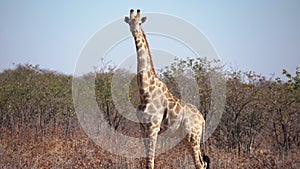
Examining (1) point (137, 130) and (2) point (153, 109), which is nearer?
(2) point (153, 109)

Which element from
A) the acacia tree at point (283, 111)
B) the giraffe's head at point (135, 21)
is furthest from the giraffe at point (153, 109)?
the acacia tree at point (283, 111)

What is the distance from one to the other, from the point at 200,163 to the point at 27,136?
688 centimetres

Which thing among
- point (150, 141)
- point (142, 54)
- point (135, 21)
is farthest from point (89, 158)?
point (135, 21)

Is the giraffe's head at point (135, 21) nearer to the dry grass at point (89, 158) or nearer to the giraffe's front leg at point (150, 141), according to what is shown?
the giraffe's front leg at point (150, 141)

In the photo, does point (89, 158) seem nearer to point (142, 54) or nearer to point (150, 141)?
point (150, 141)

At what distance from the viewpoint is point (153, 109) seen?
6.95 m

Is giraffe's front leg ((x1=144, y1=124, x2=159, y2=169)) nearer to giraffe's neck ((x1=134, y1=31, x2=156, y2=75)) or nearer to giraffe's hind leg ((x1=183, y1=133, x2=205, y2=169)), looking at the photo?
giraffe's hind leg ((x1=183, y1=133, x2=205, y2=169))

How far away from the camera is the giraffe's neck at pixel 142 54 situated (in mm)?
6965

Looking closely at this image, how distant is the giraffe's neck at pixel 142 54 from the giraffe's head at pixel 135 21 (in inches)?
3.9

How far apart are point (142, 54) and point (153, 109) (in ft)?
3.31

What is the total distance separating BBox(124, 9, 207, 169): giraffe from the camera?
270 inches

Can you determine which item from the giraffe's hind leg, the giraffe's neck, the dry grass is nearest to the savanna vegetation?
the dry grass

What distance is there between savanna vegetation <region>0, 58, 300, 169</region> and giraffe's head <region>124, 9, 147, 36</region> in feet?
11.4

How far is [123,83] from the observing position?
1366 centimetres
